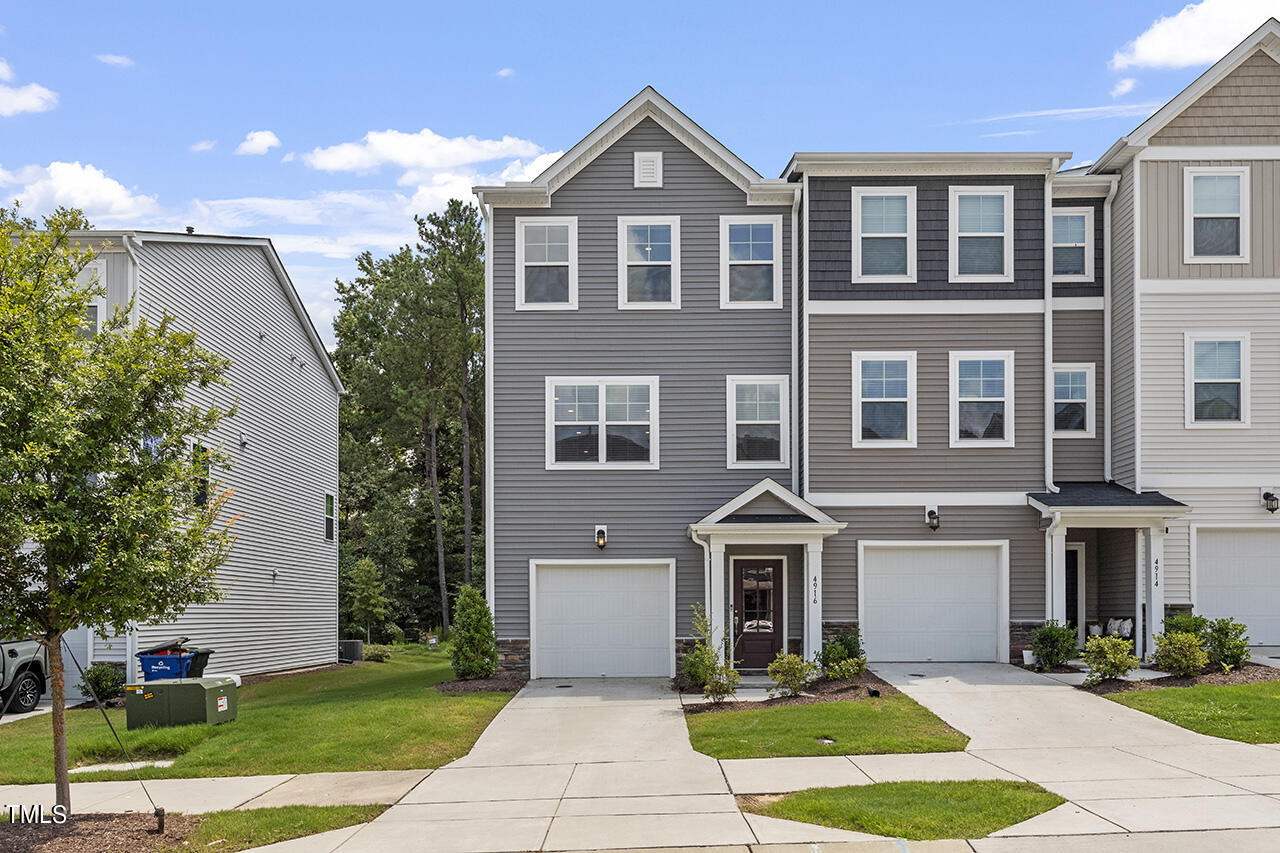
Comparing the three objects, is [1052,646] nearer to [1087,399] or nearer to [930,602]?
[930,602]

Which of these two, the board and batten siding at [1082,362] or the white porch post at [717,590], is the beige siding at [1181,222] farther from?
the white porch post at [717,590]

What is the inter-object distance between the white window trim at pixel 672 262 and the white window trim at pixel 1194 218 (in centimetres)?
890

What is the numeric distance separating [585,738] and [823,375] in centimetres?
823

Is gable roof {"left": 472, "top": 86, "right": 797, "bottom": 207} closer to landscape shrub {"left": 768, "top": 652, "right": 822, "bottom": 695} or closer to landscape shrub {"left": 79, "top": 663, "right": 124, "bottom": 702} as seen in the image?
landscape shrub {"left": 768, "top": 652, "right": 822, "bottom": 695}

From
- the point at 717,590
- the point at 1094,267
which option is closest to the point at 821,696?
the point at 717,590

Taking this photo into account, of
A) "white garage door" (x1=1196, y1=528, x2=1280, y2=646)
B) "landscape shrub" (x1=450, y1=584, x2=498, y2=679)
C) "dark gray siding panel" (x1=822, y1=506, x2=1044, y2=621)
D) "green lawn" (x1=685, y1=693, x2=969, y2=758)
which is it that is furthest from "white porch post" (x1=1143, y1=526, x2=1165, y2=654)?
"landscape shrub" (x1=450, y1=584, x2=498, y2=679)

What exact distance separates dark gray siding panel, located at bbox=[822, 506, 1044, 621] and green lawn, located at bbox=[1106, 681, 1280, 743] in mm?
3809

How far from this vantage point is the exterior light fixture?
754 inches

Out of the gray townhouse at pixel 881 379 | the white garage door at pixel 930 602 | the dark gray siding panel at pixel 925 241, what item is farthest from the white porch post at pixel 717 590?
the dark gray siding panel at pixel 925 241

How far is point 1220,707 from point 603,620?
9782 millimetres

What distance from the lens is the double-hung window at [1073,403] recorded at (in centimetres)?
1986

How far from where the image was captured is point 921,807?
9.66 metres

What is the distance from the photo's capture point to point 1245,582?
62.6 feet

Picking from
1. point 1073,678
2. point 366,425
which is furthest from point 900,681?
point 366,425
